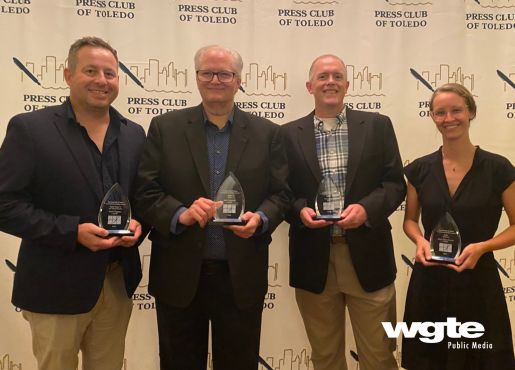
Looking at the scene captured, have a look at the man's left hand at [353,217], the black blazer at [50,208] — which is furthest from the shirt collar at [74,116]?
the man's left hand at [353,217]

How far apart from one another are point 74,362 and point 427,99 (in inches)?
110

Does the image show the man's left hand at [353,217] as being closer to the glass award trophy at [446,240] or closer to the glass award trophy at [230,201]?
the glass award trophy at [446,240]

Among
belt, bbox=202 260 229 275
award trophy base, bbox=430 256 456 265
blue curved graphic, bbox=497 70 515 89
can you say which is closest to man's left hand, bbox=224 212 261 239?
belt, bbox=202 260 229 275

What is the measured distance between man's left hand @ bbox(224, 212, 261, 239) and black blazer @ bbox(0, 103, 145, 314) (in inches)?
23.4

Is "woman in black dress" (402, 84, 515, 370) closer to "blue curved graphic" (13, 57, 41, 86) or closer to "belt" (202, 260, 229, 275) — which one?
"belt" (202, 260, 229, 275)

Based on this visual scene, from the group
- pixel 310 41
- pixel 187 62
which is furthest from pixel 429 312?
pixel 187 62

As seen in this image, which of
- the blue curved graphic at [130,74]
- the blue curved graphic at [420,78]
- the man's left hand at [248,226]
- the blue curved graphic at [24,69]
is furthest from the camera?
the blue curved graphic at [420,78]

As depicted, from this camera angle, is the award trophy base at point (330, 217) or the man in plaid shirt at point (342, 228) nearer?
the award trophy base at point (330, 217)

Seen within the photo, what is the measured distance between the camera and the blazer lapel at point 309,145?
2432mm

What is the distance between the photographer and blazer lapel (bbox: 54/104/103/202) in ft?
6.36

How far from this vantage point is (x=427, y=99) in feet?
10.8

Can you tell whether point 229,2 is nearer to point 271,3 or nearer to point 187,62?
point 271,3

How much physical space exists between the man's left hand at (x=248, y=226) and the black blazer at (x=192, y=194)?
0.27ft

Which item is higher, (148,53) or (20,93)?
(148,53)
